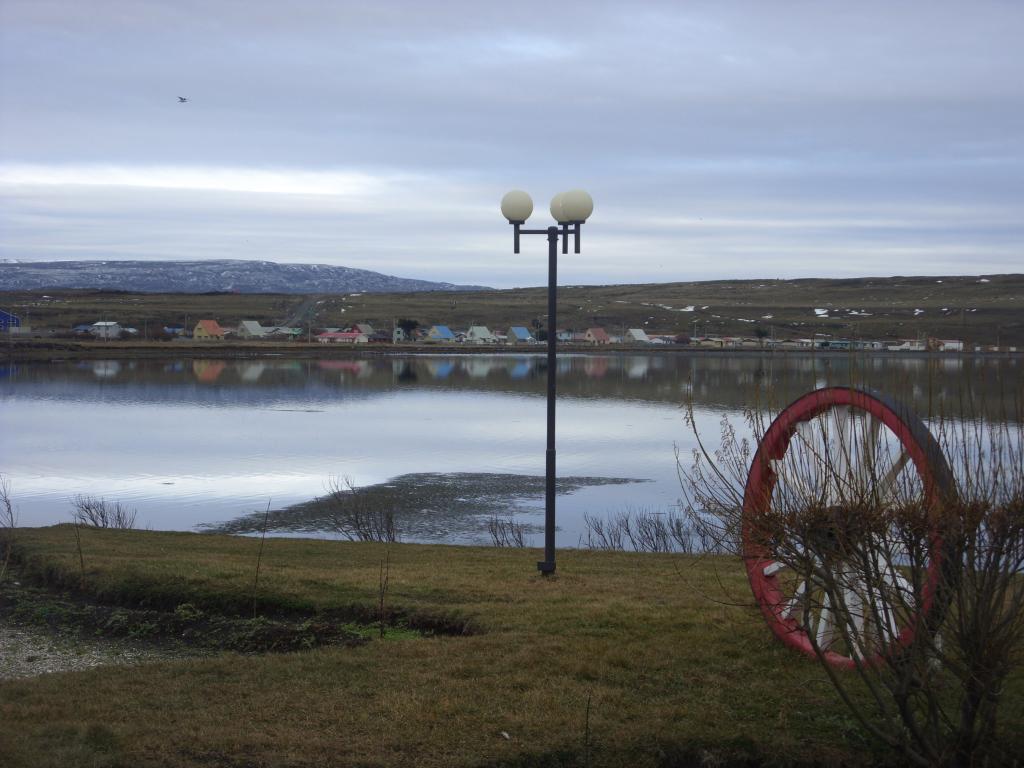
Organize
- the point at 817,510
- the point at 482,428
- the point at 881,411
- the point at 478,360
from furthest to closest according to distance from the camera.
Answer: the point at 478,360, the point at 482,428, the point at 881,411, the point at 817,510

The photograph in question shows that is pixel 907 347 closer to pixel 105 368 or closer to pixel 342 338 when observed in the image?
pixel 105 368

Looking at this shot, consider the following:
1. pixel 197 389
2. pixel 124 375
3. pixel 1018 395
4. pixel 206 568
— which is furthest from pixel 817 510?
pixel 124 375

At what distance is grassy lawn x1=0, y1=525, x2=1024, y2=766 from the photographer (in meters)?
6.48

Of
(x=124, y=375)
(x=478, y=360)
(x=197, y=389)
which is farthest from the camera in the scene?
(x=478, y=360)

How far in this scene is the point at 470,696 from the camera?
7.36m

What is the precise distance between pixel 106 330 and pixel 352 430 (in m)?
91.9

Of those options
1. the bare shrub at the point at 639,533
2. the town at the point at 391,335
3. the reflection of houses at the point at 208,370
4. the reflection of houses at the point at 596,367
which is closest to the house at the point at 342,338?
the town at the point at 391,335

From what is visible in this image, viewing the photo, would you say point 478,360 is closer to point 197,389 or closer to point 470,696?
point 197,389

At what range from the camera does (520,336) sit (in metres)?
147

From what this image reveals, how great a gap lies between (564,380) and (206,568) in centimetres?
6294

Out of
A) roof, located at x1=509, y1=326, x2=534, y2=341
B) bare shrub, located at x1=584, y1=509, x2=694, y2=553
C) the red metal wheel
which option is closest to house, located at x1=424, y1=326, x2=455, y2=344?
roof, located at x1=509, y1=326, x2=534, y2=341

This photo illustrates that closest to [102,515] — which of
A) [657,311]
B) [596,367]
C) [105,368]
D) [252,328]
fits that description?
[105,368]

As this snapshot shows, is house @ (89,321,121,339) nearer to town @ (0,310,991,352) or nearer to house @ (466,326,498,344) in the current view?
town @ (0,310,991,352)

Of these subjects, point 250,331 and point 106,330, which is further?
point 250,331
